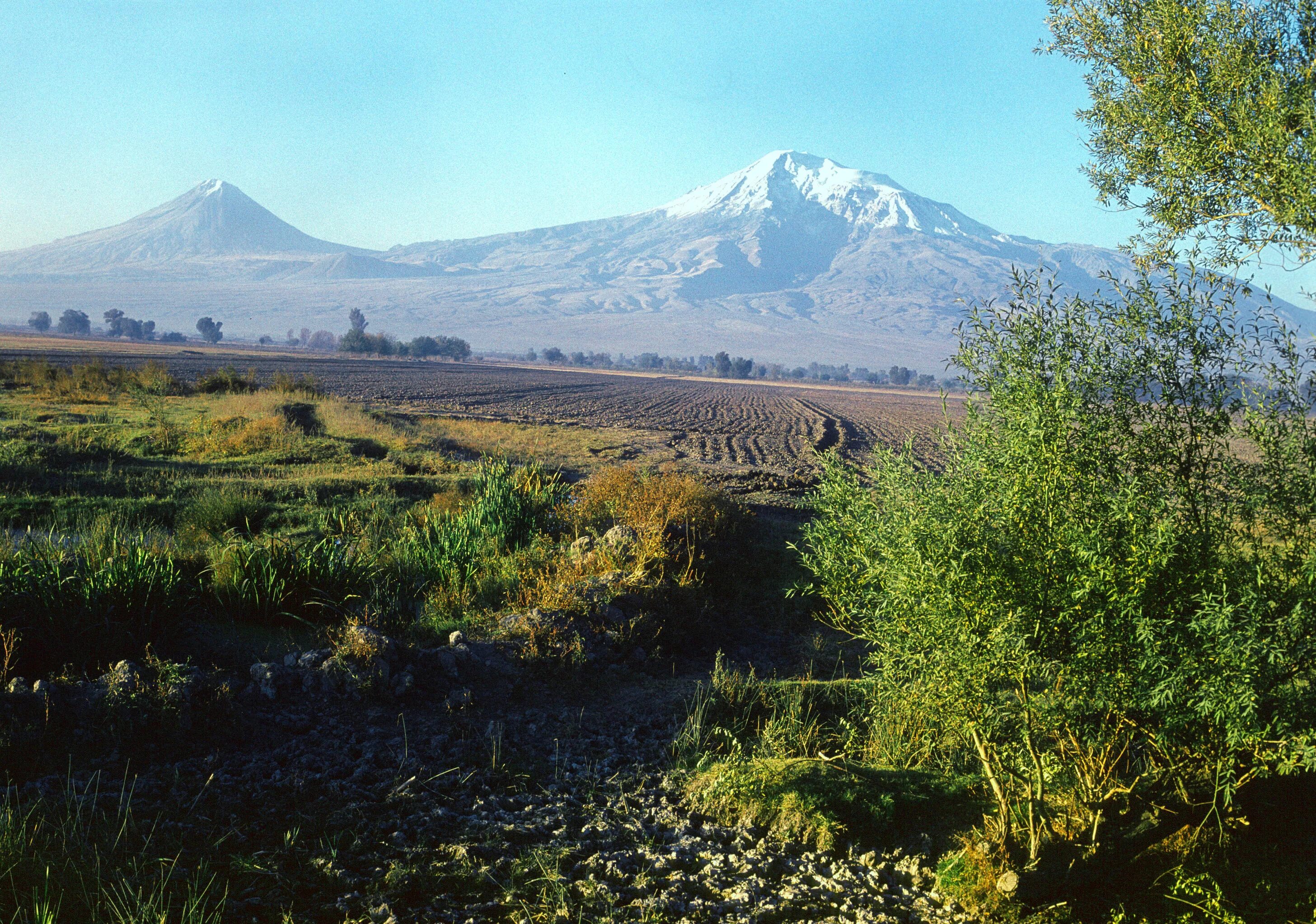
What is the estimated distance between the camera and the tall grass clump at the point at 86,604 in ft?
20.6

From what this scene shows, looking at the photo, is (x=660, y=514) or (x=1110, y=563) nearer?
(x=1110, y=563)

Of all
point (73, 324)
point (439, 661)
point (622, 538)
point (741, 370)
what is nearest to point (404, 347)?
point (741, 370)

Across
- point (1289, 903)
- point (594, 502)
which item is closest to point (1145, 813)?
point (1289, 903)

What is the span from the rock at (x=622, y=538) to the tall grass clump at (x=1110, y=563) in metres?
4.93

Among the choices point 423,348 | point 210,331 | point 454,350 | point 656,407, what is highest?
point 210,331

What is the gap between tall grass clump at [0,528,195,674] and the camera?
20.6ft

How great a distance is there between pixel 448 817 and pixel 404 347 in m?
136

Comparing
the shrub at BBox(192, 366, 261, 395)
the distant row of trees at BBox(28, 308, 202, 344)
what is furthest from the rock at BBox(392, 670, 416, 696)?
the distant row of trees at BBox(28, 308, 202, 344)

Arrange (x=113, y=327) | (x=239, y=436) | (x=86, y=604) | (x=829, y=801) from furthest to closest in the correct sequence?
(x=113, y=327), (x=239, y=436), (x=86, y=604), (x=829, y=801)

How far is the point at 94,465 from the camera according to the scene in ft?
57.8

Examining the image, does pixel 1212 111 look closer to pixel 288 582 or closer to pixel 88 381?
pixel 288 582

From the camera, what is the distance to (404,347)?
134 metres

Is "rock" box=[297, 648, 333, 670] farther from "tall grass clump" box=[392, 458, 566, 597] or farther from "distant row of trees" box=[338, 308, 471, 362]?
"distant row of trees" box=[338, 308, 471, 362]

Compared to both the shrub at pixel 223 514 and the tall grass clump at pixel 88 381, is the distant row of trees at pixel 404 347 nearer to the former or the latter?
the tall grass clump at pixel 88 381
